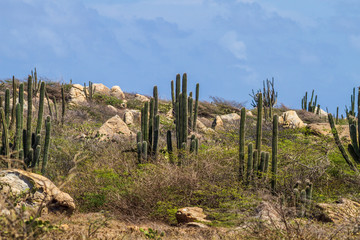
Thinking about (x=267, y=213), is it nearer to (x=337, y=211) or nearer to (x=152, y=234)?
(x=337, y=211)

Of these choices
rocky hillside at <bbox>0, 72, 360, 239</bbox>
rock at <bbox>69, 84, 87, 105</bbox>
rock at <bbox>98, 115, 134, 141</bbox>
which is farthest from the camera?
rock at <bbox>69, 84, 87, 105</bbox>

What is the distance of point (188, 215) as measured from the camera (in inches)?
309

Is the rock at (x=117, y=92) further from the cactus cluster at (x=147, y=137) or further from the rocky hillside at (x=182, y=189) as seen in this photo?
the cactus cluster at (x=147, y=137)

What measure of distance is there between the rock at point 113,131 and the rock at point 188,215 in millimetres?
8215

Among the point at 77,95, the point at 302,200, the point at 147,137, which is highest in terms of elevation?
the point at 77,95

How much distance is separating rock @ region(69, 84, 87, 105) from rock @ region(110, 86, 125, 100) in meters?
2.85

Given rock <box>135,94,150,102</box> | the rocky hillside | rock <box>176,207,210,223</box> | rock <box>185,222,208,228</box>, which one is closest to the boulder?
rock <box>135,94,150,102</box>

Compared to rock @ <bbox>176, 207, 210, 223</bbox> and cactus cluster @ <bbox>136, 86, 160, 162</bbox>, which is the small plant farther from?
cactus cluster @ <bbox>136, 86, 160, 162</bbox>

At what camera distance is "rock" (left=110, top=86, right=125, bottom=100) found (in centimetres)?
3065

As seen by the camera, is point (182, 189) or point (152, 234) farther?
point (182, 189)

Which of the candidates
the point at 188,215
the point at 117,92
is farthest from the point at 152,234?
the point at 117,92

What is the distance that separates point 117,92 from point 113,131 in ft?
47.6

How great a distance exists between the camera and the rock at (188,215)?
779 cm

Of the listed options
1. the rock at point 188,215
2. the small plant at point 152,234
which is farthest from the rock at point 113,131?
the small plant at point 152,234
